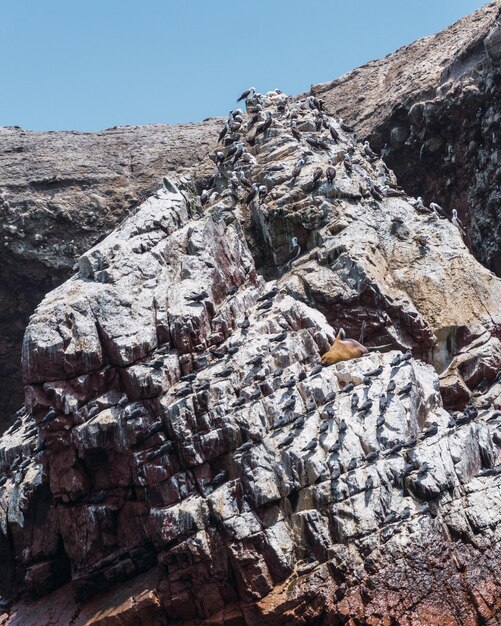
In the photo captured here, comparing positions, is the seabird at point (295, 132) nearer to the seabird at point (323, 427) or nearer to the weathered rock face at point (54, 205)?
the weathered rock face at point (54, 205)

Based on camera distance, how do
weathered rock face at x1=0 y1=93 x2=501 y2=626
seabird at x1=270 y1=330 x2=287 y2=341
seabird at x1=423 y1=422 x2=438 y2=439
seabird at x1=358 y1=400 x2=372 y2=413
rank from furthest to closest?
seabird at x1=270 y1=330 x2=287 y2=341 < seabird at x1=358 y1=400 x2=372 y2=413 < seabird at x1=423 y1=422 x2=438 y2=439 < weathered rock face at x1=0 y1=93 x2=501 y2=626

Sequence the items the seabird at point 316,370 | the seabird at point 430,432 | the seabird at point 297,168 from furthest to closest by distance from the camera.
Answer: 1. the seabird at point 297,168
2. the seabird at point 316,370
3. the seabird at point 430,432

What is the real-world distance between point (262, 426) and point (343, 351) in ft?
13.8

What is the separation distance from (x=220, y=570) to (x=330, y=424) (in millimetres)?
5115

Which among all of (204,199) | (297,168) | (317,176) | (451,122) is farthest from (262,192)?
(451,122)

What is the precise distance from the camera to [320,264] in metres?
33.3

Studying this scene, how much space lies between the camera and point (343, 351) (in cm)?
2845

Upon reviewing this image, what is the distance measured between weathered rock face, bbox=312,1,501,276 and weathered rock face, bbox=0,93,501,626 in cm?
699

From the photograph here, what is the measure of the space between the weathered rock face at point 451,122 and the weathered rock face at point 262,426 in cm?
699

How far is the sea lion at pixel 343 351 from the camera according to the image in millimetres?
28219

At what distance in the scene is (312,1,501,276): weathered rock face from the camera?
4231cm

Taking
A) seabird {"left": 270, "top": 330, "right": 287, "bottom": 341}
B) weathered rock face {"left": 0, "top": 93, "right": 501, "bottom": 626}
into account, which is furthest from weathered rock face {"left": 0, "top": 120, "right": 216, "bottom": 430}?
seabird {"left": 270, "top": 330, "right": 287, "bottom": 341}

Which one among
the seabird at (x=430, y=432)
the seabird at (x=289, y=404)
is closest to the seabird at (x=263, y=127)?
the seabird at (x=289, y=404)

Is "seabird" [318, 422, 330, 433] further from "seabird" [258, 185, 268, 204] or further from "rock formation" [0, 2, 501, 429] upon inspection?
"rock formation" [0, 2, 501, 429]
